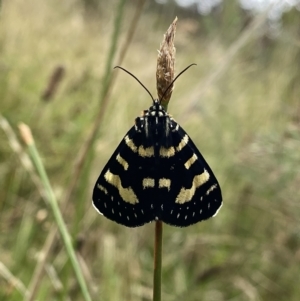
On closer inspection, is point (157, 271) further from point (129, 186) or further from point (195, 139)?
point (195, 139)

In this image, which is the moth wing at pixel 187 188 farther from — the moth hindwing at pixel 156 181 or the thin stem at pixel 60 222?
the thin stem at pixel 60 222

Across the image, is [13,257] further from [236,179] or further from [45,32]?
[45,32]

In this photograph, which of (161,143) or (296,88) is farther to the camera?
(296,88)

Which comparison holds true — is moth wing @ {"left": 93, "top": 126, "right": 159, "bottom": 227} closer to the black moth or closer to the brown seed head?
the black moth

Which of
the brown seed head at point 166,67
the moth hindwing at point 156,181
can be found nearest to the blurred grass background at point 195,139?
the moth hindwing at point 156,181

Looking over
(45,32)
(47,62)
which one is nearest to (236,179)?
(47,62)

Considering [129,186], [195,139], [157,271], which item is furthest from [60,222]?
[195,139]

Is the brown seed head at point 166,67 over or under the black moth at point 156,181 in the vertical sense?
over
